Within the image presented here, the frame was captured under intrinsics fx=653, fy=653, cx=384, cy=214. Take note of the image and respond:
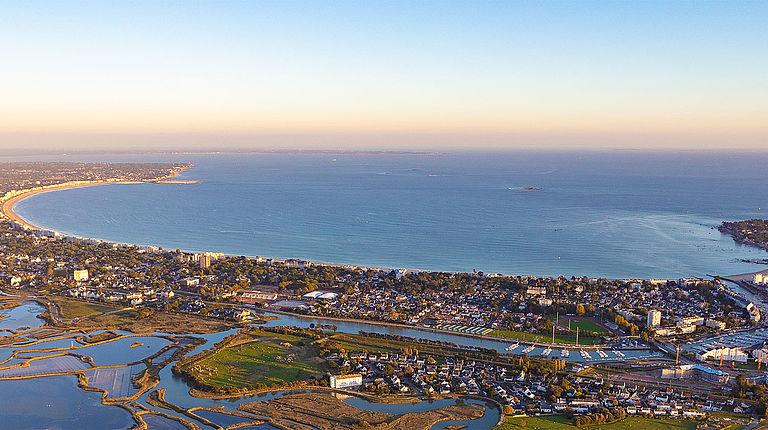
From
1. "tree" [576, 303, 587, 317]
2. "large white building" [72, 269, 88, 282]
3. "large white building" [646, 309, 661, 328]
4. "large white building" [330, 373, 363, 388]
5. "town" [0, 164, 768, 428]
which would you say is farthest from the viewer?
"large white building" [72, 269, 88, 282]

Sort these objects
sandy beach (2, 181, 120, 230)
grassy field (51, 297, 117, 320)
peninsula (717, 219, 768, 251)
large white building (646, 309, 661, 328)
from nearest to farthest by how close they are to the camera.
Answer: large white building (646, 309, 661, 328)
grassy field (51, 297, 117, 320)
peninsula (717, 219, 768, 251)
sandy beach (2, 181, 120, 230)

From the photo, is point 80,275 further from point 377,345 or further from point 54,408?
point 377,345

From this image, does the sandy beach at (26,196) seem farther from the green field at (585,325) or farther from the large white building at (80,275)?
the green field at (585,325)

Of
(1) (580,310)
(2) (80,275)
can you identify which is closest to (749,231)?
(1) (580,310)

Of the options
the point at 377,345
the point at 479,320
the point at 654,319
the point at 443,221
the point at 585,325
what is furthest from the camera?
the point at 443,221

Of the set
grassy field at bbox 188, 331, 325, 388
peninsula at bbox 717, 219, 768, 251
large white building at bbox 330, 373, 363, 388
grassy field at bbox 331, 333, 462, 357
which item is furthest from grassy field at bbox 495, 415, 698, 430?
peninsula at bbox 717, 219, 768, 251

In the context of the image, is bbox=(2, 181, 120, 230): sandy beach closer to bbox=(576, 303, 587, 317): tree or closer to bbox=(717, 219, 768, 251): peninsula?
bbox=(576, 303, 587, 317): tree
